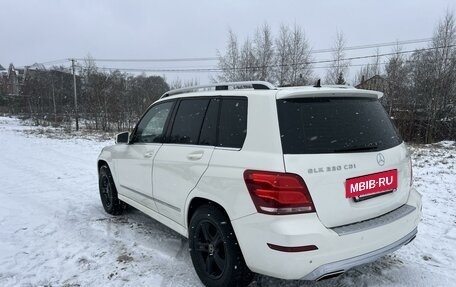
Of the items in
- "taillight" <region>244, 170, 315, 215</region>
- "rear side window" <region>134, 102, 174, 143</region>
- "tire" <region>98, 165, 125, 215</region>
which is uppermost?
"rear side window" <region>134, 102, 174, 143</region>

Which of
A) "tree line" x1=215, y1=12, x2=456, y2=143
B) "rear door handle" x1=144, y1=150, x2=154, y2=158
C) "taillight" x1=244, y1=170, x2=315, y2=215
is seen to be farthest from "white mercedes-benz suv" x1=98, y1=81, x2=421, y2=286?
"tree line" x1=215, y1=12, x2=456, y2=143

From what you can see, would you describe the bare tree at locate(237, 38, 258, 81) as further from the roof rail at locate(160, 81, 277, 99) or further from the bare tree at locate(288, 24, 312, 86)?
the roof rail at locate(160, 81, 277, 99)

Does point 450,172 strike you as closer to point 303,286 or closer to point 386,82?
point 303,286

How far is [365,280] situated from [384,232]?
72 centimetres

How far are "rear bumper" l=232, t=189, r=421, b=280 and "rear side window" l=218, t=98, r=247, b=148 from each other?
657 mm

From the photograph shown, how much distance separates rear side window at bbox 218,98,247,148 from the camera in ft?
9.29

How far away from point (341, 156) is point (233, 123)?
0.93m

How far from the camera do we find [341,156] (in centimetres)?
256

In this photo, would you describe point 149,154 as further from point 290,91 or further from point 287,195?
point 287,195

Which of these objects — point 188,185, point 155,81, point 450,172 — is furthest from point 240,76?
point 188,185

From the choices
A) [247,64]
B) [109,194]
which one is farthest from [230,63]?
[109,194]

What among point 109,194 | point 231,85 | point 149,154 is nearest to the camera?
point 231,85

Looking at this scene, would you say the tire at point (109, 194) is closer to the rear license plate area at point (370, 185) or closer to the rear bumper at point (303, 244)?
the rear bumper at point (303, 244)

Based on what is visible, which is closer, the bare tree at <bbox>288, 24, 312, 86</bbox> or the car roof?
the car roof
